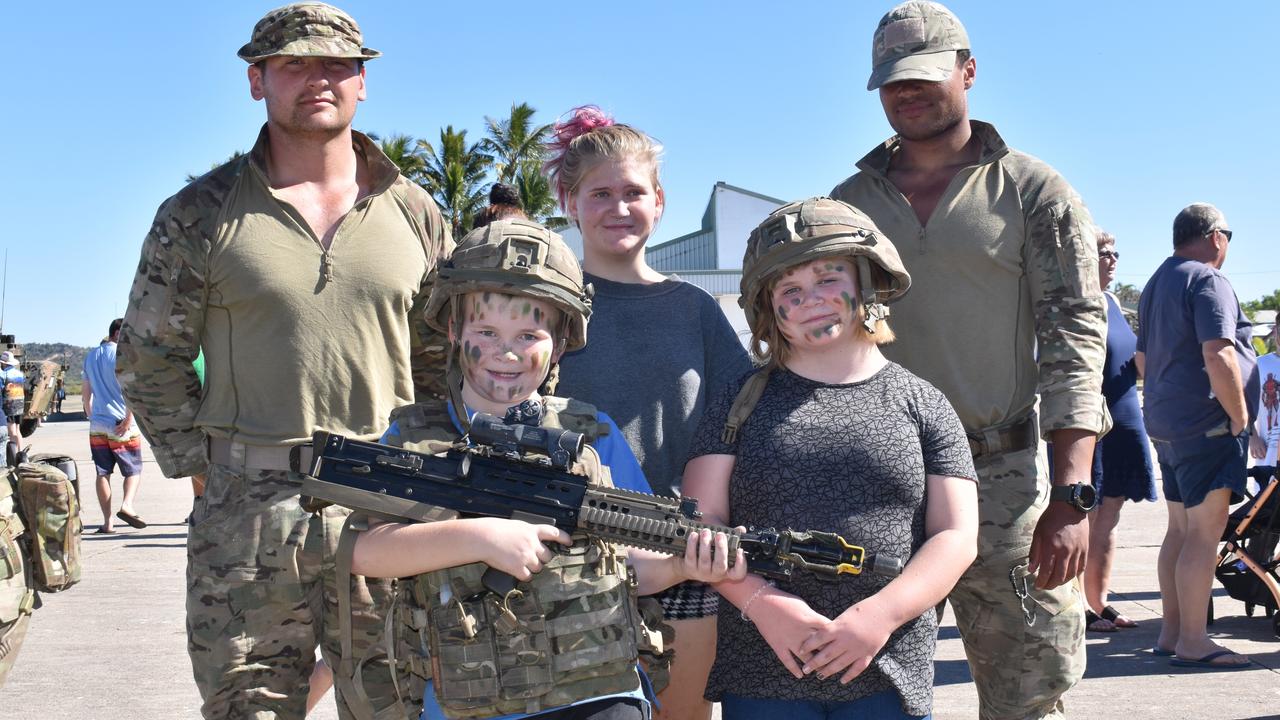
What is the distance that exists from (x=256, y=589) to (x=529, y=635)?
1181 millimetres

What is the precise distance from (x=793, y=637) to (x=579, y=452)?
2.13ft

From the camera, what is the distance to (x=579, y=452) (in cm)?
276

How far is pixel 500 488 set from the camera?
265cm

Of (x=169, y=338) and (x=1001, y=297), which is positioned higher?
(x=1001, y=297)

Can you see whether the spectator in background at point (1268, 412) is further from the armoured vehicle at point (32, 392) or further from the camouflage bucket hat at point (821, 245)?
the armoured vehicle at point (32, 392)

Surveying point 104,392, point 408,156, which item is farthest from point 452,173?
point 104,392

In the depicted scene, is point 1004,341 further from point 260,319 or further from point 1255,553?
point 1255,553

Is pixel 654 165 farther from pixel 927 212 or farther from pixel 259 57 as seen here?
pixel 259 57

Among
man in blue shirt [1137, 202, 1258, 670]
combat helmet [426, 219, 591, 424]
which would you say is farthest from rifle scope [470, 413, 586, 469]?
man in blue shirt [1137, 202, 1258, 670]

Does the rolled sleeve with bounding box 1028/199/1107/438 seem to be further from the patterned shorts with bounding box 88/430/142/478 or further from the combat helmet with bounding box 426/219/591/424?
the patterned shorts with bounding box 88/430/142/478

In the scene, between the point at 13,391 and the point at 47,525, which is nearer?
the point at 47,525

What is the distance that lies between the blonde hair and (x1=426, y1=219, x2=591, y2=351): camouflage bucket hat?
47 cm

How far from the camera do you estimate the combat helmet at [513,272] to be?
2855mm

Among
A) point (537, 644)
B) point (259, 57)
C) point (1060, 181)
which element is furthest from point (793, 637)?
point (259, 57)
